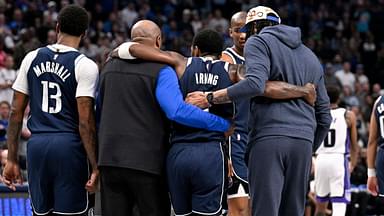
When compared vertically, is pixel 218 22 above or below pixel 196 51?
below

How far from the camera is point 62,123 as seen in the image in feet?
22.0

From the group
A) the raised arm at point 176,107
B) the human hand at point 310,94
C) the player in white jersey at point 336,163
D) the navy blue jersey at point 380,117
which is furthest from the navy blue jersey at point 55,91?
the player in white jersey at point 336,163

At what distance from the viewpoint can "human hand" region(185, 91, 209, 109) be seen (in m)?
6.48

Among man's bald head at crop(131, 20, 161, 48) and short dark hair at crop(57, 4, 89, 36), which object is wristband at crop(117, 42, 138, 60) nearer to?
man's bald head at crop(131, 20, 161, 48)

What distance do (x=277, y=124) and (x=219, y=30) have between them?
48.2 ft

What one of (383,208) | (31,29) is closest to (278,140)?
(383,208)

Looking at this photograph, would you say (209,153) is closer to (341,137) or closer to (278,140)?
(278,140)

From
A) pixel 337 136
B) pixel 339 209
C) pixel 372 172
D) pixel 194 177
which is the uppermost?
pixel 194 177

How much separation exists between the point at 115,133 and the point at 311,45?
55.9 ft

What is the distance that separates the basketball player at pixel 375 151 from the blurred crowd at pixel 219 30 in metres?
5.96

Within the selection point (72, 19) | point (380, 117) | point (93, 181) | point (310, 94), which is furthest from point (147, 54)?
point (380, 117)

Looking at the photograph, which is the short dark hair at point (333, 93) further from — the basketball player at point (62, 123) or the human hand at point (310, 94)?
the basketball player at point (62, 123)

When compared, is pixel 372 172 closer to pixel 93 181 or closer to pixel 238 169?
pixel 238 169

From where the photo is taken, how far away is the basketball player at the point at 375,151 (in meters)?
9.16
